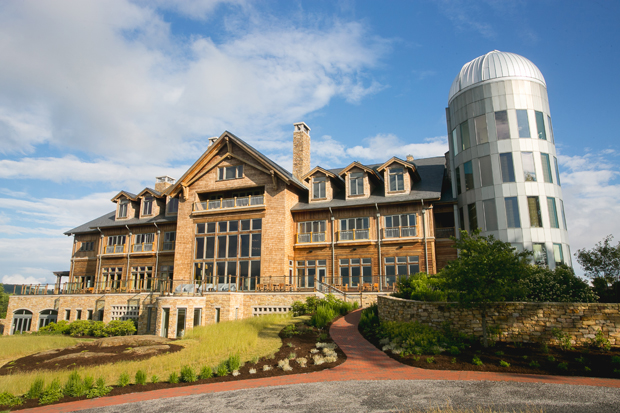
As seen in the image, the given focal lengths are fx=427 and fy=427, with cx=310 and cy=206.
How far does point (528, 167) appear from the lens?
2698cm

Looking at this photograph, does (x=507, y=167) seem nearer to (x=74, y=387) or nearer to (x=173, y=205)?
(x=74, y=387)

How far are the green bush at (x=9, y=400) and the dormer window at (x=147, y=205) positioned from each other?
86.5 feet

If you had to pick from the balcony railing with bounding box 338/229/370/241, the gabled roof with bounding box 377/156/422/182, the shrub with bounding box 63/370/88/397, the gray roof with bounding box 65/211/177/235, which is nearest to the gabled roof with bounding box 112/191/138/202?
the gray roof with bounding box 65/211/177/235

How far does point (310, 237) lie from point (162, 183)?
18975 millimetres

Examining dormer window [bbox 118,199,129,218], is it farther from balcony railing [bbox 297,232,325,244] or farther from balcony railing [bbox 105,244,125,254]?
balcony railing [bbox 297,232,325,244]

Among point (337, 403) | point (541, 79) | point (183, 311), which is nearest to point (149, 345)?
point (183, 311)

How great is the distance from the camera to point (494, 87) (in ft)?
92.2

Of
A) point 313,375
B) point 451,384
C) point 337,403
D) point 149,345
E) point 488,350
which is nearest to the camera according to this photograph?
point 337,403

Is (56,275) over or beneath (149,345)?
over

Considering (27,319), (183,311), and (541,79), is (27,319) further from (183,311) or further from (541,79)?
(541,79)

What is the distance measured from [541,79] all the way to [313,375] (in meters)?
26.2

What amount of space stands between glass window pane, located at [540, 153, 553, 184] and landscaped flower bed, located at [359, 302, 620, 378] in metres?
16.7

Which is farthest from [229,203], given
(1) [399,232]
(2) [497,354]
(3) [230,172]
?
(2) [497,354]

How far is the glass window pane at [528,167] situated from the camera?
26828 millimetres
